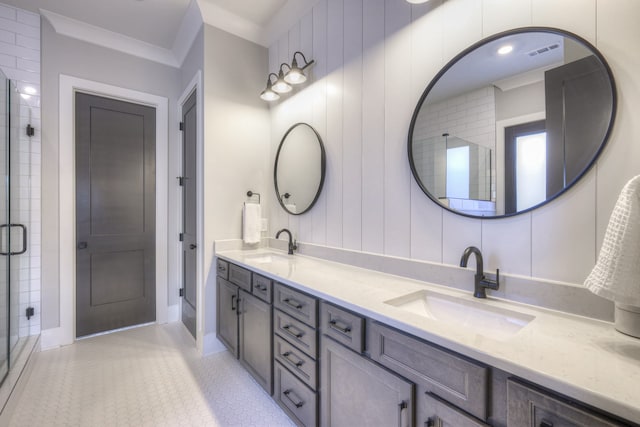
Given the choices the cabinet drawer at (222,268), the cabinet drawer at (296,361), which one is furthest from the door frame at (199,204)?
the cabinet drawer at (296,361)

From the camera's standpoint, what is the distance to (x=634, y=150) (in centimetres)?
94

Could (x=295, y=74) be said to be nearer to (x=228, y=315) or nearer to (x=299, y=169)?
(x=299, y=169)

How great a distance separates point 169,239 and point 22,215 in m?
1.15

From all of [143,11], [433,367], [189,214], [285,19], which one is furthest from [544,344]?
[143,11]

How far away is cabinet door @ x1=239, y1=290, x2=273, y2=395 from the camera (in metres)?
1.74

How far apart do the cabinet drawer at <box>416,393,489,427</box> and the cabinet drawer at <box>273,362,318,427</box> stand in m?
0.62

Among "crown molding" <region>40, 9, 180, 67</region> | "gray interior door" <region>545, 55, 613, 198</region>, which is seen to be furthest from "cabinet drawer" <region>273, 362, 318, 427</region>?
"crown molding" <region>40, 9, 180, 67</region>

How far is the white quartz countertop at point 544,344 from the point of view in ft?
2.02

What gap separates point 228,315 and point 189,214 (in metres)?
1.22

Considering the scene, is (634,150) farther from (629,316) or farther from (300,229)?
(300,229)

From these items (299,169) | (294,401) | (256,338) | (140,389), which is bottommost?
(140,389)

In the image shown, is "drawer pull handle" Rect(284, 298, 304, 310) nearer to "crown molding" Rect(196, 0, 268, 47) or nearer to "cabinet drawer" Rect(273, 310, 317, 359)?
"cabinet drawer" Rect(273, 310, 317, 359)

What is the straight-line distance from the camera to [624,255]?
767 millimetres

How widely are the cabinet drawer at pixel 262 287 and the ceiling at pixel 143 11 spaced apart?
2.17 metres
